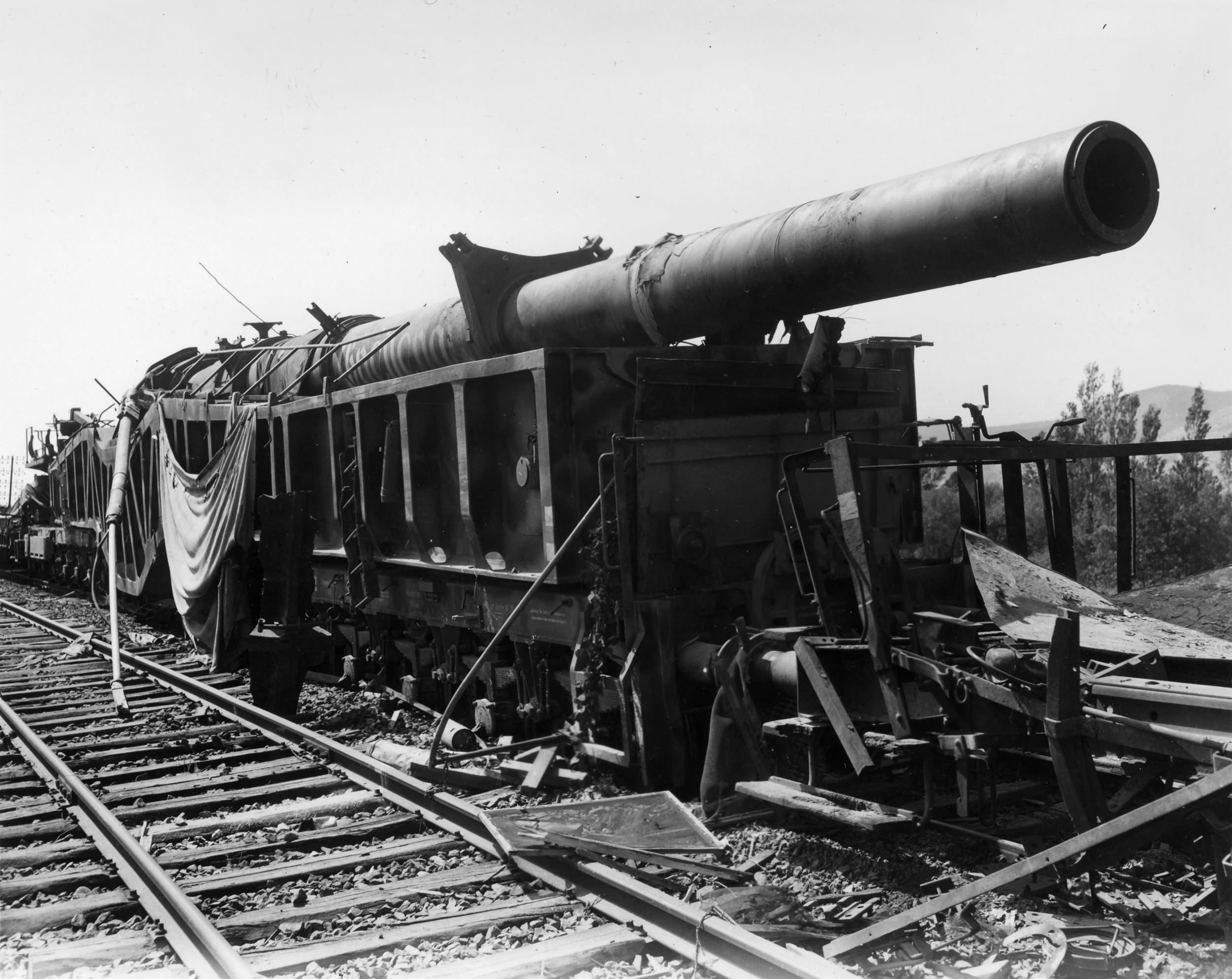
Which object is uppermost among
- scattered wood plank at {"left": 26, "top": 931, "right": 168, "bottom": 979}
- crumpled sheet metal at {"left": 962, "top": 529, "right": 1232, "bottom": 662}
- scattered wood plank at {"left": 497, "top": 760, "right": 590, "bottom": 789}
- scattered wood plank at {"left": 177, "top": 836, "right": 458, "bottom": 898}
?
crumpled sheet metal at {"left": 962, "top": 529, "right": 1232, "bottom": 662}

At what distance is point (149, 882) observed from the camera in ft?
16.2

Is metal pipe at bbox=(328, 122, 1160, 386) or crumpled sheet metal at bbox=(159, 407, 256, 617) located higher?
metal pipe at bbox=(328, 122, 1160, 386)

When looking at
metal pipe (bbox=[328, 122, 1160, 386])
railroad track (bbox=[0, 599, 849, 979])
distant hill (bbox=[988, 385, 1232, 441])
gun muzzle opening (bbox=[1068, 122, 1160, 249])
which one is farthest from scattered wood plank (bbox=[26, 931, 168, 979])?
Result: distant hill (bbox=[988, 385, 1232, 441])

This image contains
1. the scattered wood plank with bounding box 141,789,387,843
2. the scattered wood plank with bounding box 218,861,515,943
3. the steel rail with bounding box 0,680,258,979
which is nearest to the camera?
the steel rail with bounding box 0,680,258,979

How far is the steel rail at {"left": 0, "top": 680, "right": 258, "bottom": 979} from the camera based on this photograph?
4.03m

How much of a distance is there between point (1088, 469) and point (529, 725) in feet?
53.7

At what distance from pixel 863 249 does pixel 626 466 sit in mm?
1785

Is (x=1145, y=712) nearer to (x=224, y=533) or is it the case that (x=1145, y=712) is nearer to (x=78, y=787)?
(x=78, y=787)

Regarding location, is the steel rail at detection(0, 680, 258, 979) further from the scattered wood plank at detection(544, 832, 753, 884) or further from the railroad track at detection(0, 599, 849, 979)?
the scattered wood plank at detection(544, 832, 753, 884)

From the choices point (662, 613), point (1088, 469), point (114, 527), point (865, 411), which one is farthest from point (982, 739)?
point (1088, 469)

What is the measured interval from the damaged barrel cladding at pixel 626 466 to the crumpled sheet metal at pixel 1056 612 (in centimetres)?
44

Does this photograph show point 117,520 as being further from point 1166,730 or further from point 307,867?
point 1166,730

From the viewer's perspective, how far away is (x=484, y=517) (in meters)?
7.76

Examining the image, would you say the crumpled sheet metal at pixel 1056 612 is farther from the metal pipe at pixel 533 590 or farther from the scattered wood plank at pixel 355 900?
the scattered wood plank at pixel 355 900
